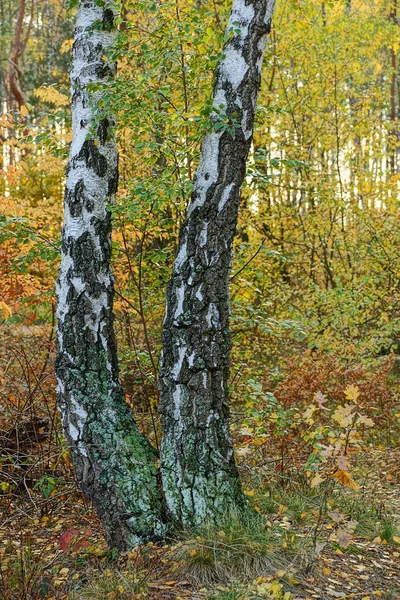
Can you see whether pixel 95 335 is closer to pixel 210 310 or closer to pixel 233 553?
pixel 210 310

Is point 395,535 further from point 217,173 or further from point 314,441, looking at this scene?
point 217,173

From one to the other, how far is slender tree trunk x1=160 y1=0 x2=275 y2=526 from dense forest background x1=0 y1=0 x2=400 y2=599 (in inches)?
8.7

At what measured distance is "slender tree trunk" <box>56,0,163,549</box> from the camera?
353 cm

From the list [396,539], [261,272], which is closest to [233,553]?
[396,539]

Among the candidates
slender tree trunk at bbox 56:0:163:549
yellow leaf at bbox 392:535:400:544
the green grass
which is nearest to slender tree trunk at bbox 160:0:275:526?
the green grass

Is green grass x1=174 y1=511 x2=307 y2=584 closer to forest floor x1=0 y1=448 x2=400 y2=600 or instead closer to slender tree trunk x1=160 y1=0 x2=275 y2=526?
forest floor x1=0 y1=448 x2=400 y2=600

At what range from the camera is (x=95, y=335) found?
3709mm

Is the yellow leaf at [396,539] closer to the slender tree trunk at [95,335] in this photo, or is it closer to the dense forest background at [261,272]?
the dense forest background at [261,272]

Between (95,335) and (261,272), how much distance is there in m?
2.07

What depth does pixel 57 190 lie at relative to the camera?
44.2ft

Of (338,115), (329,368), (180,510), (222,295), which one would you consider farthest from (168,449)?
(338,115)

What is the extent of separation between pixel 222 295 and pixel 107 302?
30.1 inches

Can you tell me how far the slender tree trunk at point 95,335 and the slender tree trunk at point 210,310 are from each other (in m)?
0.25

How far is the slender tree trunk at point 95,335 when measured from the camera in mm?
3525
